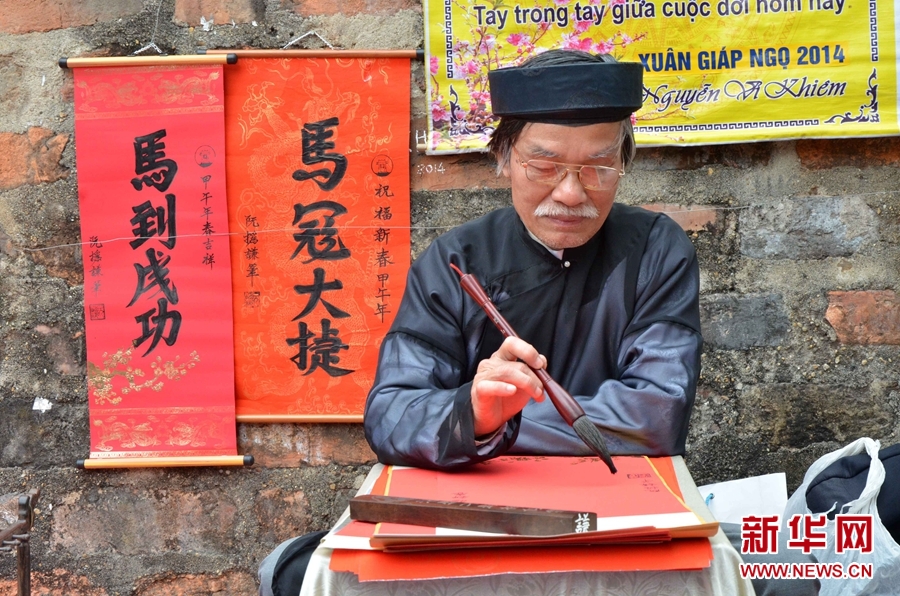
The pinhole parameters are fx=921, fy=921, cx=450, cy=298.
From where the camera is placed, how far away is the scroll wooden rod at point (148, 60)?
2887 mm

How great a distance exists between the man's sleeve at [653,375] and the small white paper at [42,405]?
1959mm

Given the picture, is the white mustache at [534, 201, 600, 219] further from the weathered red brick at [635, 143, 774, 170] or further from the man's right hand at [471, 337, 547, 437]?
the weathered red brick at [635, 143, 774, 170]

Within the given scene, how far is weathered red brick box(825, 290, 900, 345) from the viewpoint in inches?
113

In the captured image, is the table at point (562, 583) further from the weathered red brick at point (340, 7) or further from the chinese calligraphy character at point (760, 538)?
the weathered red brick at point (340, 7)

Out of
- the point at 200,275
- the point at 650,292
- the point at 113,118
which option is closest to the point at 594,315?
Answer: the point at 650,292

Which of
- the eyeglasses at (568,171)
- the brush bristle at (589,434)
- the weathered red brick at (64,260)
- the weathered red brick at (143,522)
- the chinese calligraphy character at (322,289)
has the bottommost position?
the weathered red brick at (143,522)

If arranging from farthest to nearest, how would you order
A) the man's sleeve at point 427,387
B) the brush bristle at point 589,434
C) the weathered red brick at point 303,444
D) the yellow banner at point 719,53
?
1. the weathered red brick at point 303,444
2. the yellow banner at point 719,53
3. the man's sleeve at point 427,387
4. the brush bristle at point 589,434

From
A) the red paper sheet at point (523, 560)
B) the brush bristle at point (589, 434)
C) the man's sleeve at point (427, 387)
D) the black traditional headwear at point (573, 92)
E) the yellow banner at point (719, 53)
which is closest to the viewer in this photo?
the red paper sheet at point (523, 560)

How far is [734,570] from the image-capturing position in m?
1.24

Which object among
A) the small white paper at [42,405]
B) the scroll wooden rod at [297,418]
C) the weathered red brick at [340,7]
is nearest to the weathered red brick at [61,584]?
the small white paper at [42,405]

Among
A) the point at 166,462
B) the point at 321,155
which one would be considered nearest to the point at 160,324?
the point at 166,462

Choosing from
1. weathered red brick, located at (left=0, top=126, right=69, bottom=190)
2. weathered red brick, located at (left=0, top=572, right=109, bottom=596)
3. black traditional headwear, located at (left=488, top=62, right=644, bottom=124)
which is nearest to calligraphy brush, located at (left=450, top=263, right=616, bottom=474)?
black traditional headwear, located at (left=488, top=62, right=644, bottom=124)

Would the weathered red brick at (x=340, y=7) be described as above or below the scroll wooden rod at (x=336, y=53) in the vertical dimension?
above

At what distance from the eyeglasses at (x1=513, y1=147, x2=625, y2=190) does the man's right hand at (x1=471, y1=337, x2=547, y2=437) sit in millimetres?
450
